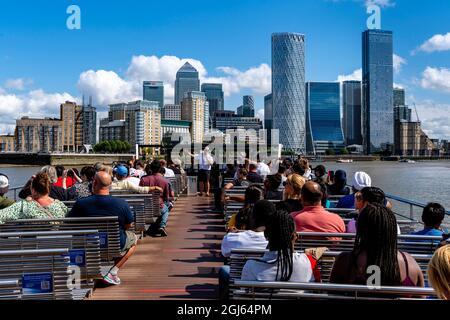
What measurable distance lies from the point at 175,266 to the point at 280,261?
13.4 feet

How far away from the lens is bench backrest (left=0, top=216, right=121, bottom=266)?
226 inches

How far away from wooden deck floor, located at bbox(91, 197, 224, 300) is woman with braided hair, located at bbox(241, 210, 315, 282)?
2.34 metres

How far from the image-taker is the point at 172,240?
32.6ft

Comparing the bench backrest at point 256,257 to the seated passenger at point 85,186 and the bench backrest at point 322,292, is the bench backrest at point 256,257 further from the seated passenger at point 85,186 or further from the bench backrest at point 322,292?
the seated passenger at point 85,186

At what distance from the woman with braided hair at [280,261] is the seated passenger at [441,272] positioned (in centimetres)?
126

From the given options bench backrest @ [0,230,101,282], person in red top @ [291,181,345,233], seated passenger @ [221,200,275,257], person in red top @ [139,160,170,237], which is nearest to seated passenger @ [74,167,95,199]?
person in red top @ [139,160,170,237]

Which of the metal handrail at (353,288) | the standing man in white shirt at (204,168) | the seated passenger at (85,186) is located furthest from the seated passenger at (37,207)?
the standing man in white shirt at (204,168)

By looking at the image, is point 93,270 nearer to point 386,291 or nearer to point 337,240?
point 337,240

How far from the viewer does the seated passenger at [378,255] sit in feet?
11.3

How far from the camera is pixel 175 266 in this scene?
761cm

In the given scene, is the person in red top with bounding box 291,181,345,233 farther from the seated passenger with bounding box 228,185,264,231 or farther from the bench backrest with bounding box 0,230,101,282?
the bench backrest with bounding box 0,230,101,282

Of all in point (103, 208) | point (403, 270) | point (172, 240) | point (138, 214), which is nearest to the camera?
point (403, 270)
